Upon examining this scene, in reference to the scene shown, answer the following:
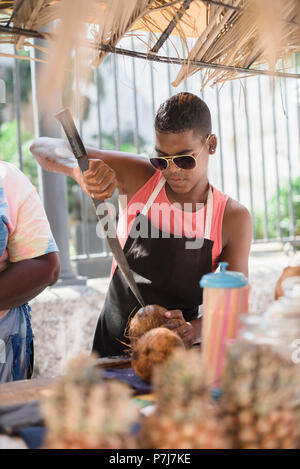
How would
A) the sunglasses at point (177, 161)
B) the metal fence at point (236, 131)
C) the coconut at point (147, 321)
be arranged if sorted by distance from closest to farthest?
the coconut at point (147, 321)
the sunglasses at point (177, 161)
the metal fence at point (236, 131)

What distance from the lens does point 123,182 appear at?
2.38 meters

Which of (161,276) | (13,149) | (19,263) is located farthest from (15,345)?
(13,149)

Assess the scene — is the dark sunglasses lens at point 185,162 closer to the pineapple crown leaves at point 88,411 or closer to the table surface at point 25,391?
the table surface at point 25,391

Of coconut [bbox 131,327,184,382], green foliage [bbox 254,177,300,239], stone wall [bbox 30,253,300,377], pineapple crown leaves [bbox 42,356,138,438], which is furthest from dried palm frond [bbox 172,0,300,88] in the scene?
green foliage [bbox 254,177,300,239]

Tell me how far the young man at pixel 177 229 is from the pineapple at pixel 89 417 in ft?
4.60

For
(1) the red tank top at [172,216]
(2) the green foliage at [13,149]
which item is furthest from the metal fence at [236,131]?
(2) the green foliage at [13,149]

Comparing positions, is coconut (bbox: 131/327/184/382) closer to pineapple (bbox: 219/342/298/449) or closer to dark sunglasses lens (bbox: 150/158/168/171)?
pineapple (bbox: 219/342/298/449)

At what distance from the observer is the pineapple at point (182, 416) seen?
68cm

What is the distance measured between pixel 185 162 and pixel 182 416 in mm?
1453

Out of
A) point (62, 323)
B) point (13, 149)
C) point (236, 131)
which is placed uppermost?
point (13, 149)

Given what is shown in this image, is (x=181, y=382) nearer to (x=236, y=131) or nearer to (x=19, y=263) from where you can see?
(x=19, y=263)

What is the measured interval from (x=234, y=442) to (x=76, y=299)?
2639mm

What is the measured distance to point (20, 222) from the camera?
1.94 metres

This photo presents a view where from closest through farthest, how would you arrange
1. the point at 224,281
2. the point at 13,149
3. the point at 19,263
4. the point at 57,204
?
the point at 224,281, the point at 19,263, the point at 57,204, the point at 13,149
